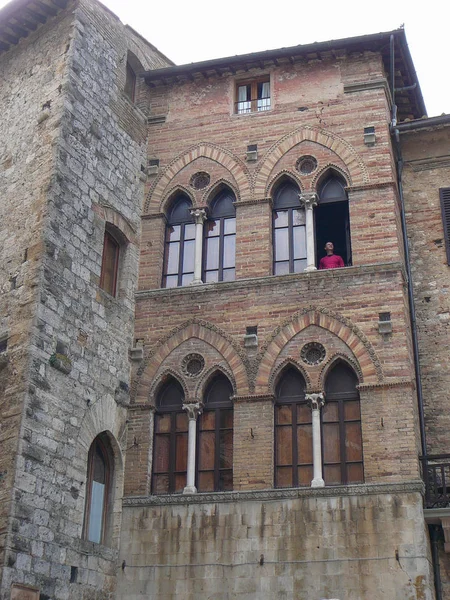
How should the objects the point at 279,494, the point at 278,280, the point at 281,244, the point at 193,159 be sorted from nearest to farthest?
the point at 279,494, the point at 278,280, the point at 281,244, the point at 193,159

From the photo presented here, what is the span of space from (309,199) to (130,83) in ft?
15.5

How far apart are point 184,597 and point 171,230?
22.3 ft

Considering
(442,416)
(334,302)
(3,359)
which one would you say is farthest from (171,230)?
(442,416)

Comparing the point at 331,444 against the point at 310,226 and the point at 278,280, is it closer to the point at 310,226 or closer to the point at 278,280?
the point at 278,280

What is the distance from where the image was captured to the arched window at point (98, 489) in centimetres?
1330

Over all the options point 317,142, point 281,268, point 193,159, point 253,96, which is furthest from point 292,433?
point 253,96

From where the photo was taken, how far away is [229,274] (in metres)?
15.5

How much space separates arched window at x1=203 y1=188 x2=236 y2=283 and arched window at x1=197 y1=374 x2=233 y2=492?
2.07 metres

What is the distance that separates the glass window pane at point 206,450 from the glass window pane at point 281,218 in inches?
160

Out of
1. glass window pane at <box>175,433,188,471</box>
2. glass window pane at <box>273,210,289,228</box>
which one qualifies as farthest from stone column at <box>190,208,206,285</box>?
glass window pane at <box>175,433,188,471</box>

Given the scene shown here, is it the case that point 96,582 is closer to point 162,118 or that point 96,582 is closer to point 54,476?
point 54,476

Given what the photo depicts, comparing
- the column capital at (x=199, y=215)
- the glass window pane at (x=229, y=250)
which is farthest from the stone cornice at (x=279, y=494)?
the column capital at (x=199, y=215)

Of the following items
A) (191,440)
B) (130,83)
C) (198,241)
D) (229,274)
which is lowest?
(191,440)

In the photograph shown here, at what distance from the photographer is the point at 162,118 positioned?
680 inches
